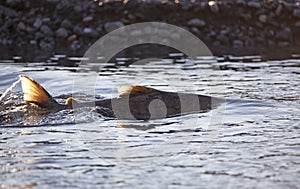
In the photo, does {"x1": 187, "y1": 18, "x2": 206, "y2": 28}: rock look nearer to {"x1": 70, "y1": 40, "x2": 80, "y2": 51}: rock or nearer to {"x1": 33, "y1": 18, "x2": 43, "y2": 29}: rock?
{"x1": 70, "y1": 40, "x2": 80, "y2": 51}: rock

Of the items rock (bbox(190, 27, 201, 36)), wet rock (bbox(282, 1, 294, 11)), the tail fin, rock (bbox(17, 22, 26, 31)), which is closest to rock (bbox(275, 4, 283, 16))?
wet rock (bbox(282, 1, 294, 11))

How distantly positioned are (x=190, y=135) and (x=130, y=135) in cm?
47

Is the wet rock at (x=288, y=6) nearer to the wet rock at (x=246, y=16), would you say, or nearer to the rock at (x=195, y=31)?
the wet rock at (x=246, y=16)

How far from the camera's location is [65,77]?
8.85 meters

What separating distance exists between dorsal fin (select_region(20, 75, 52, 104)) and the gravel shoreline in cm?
649

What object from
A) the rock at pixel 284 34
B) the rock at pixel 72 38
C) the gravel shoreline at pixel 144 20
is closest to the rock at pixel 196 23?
the gravel shoreline at pixel 144 20

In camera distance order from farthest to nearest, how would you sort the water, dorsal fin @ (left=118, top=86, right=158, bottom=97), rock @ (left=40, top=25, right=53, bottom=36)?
rock @ (left=40, top=25, right=53, bottom=36) < dorsal fin @ (left=118, top=86, right=158, bottom=97) < the water

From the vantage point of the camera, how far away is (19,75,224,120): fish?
19.9 feet

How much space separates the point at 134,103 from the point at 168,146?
1492mm

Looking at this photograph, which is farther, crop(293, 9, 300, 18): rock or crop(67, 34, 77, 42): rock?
crop(293, 9, 300, 18): rock

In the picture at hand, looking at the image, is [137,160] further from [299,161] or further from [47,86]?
[47,86]

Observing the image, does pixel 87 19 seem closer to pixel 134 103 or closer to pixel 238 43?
pixel 238 43

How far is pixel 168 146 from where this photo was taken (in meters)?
4.85

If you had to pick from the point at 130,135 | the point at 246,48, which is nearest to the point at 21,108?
the point at 130,135
